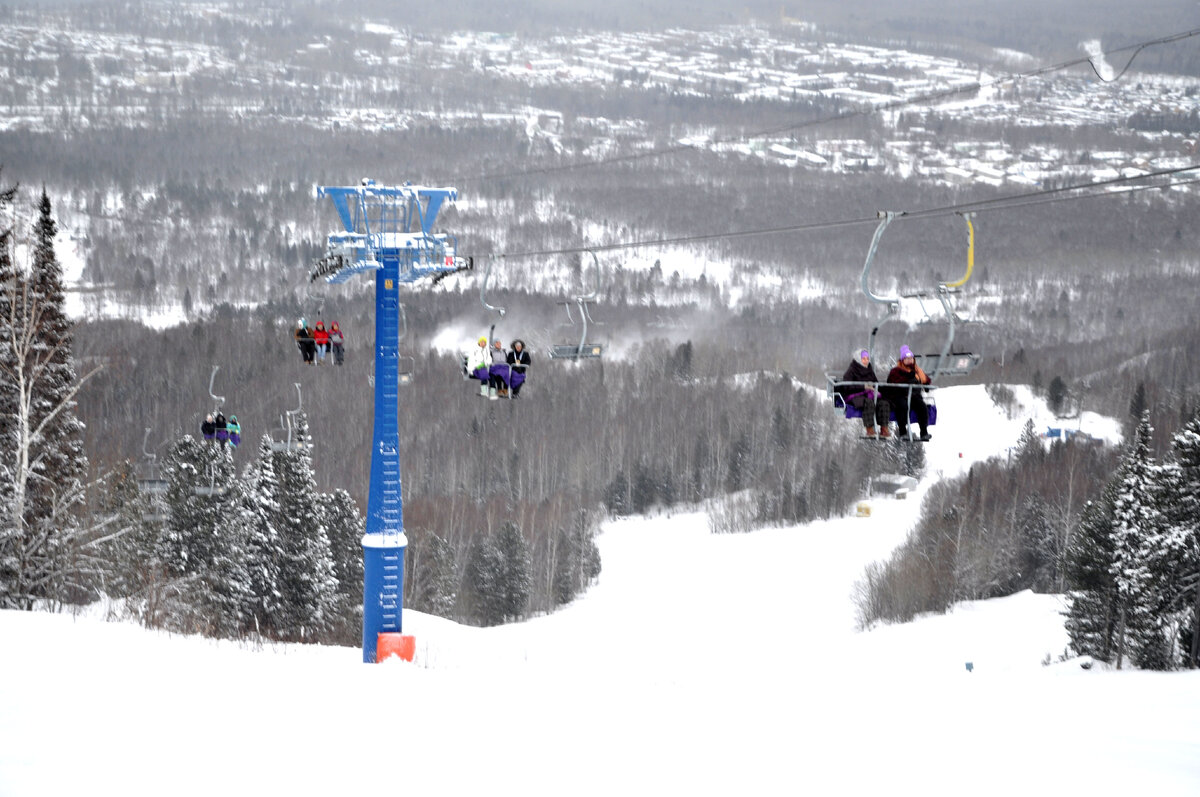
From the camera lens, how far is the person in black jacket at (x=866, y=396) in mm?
14711

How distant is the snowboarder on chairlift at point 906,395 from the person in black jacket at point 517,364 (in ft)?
22.3

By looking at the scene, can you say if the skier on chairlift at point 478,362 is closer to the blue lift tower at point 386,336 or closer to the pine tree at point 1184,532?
the blue lift tower at point 386,336

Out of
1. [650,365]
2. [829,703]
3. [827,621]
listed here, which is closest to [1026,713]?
[829,703]

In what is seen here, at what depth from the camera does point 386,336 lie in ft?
59.6


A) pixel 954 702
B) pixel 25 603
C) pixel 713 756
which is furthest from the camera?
pixel 25 603

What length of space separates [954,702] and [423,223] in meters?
11.4

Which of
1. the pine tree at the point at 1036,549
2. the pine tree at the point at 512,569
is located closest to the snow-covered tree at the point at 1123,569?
the pine tree at the point at 1036,549

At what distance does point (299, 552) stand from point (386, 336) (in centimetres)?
1907

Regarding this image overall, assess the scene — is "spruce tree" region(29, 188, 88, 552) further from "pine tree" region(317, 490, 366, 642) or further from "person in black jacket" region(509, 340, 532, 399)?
"pine tree" region(317, 490, 366, 642)

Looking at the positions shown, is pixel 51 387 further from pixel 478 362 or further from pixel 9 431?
pixel 478 362

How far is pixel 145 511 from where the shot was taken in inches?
1452

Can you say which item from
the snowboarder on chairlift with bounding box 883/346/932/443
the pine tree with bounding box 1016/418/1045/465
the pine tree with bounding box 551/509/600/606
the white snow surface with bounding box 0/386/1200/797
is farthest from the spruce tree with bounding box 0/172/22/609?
the pine tree with bounding box 1016/418/1045/465

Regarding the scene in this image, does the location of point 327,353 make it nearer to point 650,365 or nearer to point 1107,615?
point 1107,615

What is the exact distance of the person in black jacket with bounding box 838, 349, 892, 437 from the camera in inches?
579
